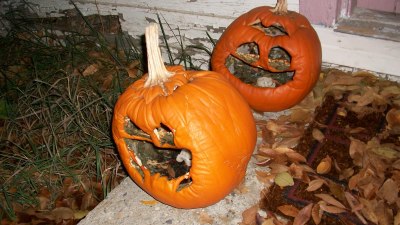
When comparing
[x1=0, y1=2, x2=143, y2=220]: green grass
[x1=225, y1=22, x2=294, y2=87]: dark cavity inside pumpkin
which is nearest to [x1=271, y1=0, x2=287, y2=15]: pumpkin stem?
[x1=225, y1=22, x2=294, y2=87]: dark cavity inside pumpkin

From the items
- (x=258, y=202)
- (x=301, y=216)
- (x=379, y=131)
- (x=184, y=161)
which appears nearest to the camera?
(x=301, y=216)

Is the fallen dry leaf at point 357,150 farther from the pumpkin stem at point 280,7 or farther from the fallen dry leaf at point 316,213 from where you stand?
the pumpkin stem at point 280,7

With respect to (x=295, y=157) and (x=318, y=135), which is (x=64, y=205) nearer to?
(x=295, y=157)

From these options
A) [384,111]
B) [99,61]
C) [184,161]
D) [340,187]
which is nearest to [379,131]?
[384,111]

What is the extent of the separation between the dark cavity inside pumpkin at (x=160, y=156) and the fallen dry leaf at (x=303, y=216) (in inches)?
19.0

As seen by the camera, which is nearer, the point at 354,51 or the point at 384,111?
the point at 384,111

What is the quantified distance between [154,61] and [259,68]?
3.27 ft

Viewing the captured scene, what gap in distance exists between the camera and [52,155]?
2.21m

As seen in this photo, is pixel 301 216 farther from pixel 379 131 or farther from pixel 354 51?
pixel 354 51

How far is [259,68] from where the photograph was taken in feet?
7.39

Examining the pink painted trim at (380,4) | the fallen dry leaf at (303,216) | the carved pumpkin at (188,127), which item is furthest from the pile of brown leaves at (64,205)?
the pink painted trim at (380,4)

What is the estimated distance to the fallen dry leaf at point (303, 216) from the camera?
148 centimetres

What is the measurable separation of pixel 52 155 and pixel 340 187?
1.68 meters

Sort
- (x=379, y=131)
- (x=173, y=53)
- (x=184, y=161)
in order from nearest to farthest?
(x=184, y=161) < (x=379, y=131) < (x=173, y=53)
